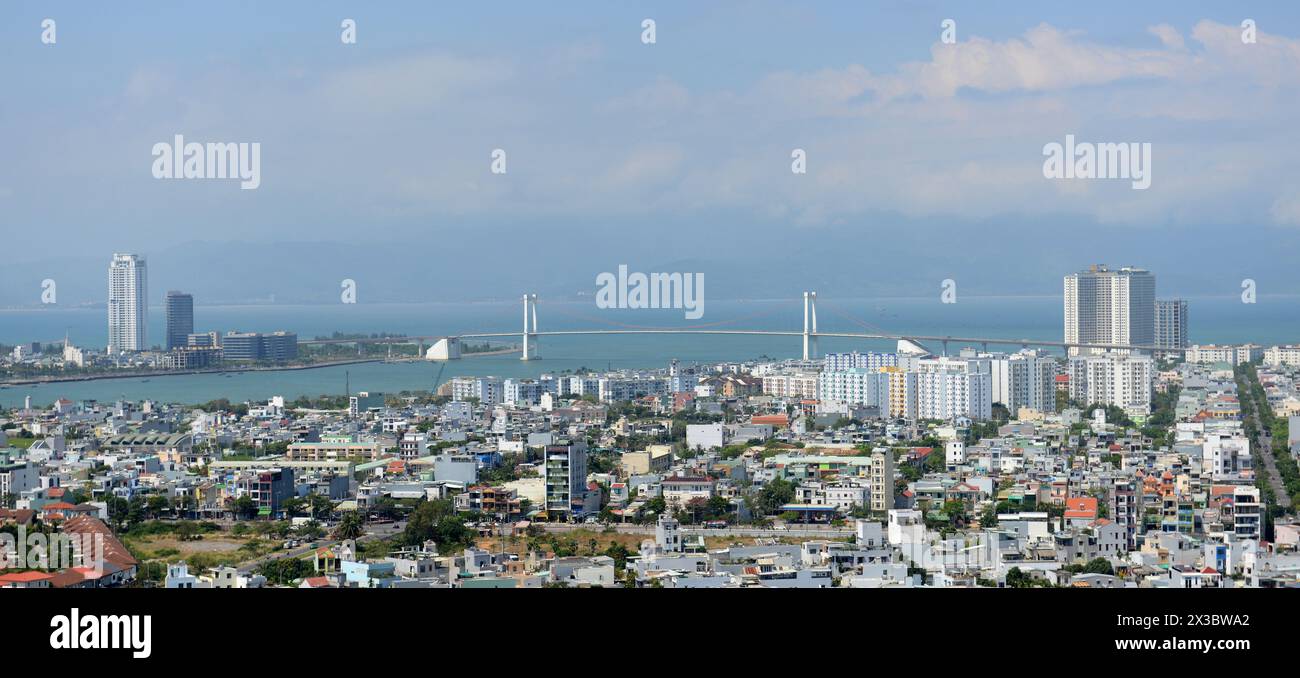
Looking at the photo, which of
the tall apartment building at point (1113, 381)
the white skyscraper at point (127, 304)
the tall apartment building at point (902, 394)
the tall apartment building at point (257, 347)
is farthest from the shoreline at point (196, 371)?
the tall apartment building at point (1113, 381)

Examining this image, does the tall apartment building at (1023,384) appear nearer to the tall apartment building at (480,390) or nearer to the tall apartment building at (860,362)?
the tall apartment building at (860,362)

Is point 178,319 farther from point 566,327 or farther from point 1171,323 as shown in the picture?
point 1171,323

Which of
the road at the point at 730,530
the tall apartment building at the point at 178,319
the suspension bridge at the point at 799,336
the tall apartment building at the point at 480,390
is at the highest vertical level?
the tall apartment building at the point at 178,319

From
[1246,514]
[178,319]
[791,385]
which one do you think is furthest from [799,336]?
[1246,514]

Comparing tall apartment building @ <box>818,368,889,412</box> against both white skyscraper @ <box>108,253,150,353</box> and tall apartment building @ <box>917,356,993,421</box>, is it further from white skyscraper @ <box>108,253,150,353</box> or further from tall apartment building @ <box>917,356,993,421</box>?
white skyscraper @ <box>108,253,150,353</box>
